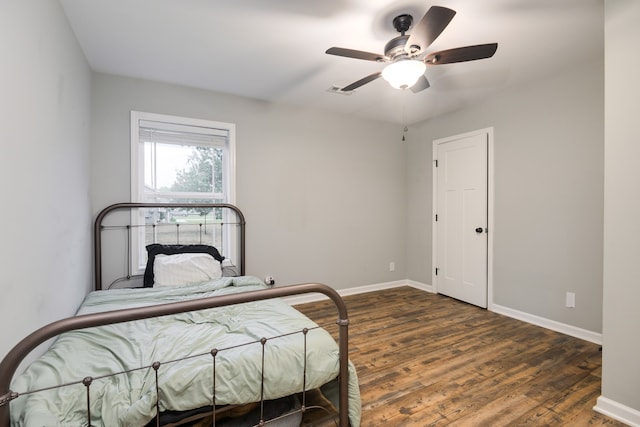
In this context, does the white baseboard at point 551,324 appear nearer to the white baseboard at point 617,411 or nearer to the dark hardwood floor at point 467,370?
the dark hardwood floor at point 467,370

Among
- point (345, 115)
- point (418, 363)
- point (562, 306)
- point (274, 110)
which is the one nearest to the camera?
point (418, 363)

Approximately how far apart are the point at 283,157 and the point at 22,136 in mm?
2553

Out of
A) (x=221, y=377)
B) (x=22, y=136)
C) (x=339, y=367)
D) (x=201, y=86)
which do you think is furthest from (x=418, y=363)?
(x=201, y=86)

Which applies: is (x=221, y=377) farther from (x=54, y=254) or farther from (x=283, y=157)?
(x=283, y=157)

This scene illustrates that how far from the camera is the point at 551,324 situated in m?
2.95

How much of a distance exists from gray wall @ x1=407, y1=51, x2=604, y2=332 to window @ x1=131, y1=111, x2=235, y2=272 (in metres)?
3.04

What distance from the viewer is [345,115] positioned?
4.14m

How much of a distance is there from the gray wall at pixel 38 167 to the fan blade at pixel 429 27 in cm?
182

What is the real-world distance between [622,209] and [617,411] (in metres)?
1.15

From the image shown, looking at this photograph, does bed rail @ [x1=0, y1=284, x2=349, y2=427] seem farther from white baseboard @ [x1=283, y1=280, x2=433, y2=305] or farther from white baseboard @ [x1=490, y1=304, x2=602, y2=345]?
white baseboard @ [x1=490, y1=304, x2=602, y2=345]

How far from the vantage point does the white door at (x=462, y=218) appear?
3.57m

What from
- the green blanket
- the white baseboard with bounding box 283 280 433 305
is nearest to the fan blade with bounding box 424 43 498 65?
the green blanket

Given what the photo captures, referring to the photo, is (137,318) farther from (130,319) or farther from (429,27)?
(429,27)

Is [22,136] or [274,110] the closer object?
[22,136]
